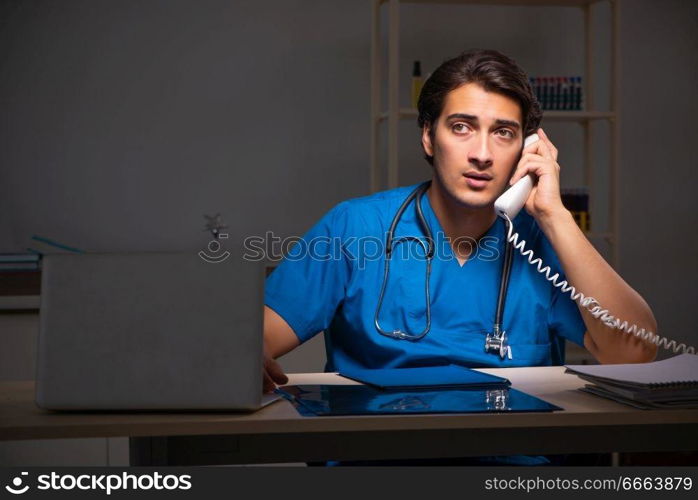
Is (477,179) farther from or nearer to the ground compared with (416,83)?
nearer to the ground

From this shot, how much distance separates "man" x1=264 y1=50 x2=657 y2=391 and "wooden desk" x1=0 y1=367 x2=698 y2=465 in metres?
0.53

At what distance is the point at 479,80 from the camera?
196 cm

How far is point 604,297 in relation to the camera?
1738mm

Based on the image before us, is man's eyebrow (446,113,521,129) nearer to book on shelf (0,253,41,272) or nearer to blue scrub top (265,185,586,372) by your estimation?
blue scrub top (265,185,586,372)

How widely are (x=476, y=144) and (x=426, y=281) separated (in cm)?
34

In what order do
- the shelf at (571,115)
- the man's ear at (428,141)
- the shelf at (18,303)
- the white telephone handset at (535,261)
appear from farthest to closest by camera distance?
the shelf at (571,115), the shelf at (18,303), the man's ear at (428,141), the white telephone handset at (535,261)

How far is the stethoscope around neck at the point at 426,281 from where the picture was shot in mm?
1789

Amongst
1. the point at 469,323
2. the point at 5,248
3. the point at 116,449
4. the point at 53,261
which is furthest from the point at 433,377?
the point at 5,248

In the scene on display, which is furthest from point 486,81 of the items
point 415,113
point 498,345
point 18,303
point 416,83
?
point 18,303

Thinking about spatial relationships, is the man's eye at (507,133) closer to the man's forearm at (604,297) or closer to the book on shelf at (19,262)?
the man's forearm at (604,297)

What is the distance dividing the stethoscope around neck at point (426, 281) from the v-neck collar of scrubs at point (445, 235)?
2 centimetres

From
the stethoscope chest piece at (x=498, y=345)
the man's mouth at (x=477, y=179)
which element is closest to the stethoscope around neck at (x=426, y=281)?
the stethoscope chest piece at (x=498, y=345)

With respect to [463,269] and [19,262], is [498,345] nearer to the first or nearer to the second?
[463,269]

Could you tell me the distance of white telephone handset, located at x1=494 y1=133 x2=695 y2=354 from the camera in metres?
1.72
